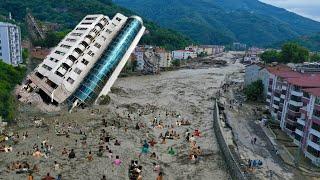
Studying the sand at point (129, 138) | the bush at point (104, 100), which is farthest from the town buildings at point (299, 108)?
the bush at point (104, 100)

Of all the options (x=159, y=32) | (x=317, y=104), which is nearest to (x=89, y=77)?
(x=317, y=104)

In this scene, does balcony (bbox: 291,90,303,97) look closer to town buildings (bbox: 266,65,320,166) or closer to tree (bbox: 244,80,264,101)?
town buildings (bbox: 266,65,320,166)

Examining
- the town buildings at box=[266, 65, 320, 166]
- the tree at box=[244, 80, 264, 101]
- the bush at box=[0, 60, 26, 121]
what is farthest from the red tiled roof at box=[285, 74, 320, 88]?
the bush at box=[0, 60, 26, 121]

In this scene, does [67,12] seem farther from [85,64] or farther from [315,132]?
[315,132]

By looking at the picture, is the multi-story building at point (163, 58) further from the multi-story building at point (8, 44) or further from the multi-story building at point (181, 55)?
the multi-story building at point (8, 44)

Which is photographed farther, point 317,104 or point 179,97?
point 179,97

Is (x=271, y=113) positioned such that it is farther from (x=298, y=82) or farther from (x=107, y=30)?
(x=107, y=30)

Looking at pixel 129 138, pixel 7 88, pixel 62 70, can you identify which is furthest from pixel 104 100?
pixel 129 138

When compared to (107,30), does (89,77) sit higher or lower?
lower

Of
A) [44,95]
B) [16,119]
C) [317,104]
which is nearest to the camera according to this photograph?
[317,104]
